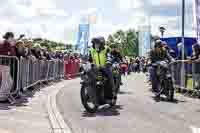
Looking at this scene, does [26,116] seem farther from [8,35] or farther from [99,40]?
[8,35]

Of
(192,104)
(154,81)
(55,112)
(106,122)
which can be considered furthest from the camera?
(154,81)

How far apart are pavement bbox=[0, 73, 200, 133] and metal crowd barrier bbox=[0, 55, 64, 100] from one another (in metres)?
0.50

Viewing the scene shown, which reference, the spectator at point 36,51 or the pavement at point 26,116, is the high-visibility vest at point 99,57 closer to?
the pavement at point 26,116

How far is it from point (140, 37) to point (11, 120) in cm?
4439

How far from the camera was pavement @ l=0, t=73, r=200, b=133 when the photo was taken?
9.10 meters

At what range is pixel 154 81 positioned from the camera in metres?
15.3

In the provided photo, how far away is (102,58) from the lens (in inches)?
469

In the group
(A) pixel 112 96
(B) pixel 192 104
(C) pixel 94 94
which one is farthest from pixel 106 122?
(B) pixel 192 104

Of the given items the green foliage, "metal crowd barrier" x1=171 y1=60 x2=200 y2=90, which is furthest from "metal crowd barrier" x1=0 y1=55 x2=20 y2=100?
the green foliage

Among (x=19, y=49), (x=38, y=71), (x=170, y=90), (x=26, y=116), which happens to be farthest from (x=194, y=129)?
(x=38, y=71)

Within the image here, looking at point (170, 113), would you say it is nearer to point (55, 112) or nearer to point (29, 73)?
point (55, 112)

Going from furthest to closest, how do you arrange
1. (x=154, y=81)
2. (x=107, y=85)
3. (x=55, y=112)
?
1. (x=154, y=81)
2. (x=107, y=85)
3. (x=55, y=112)

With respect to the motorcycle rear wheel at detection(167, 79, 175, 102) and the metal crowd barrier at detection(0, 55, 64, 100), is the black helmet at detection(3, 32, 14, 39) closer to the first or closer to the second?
the metal crowd barrier at detection(0, 55, 64, 100)

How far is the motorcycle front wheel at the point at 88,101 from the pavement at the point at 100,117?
155mm
